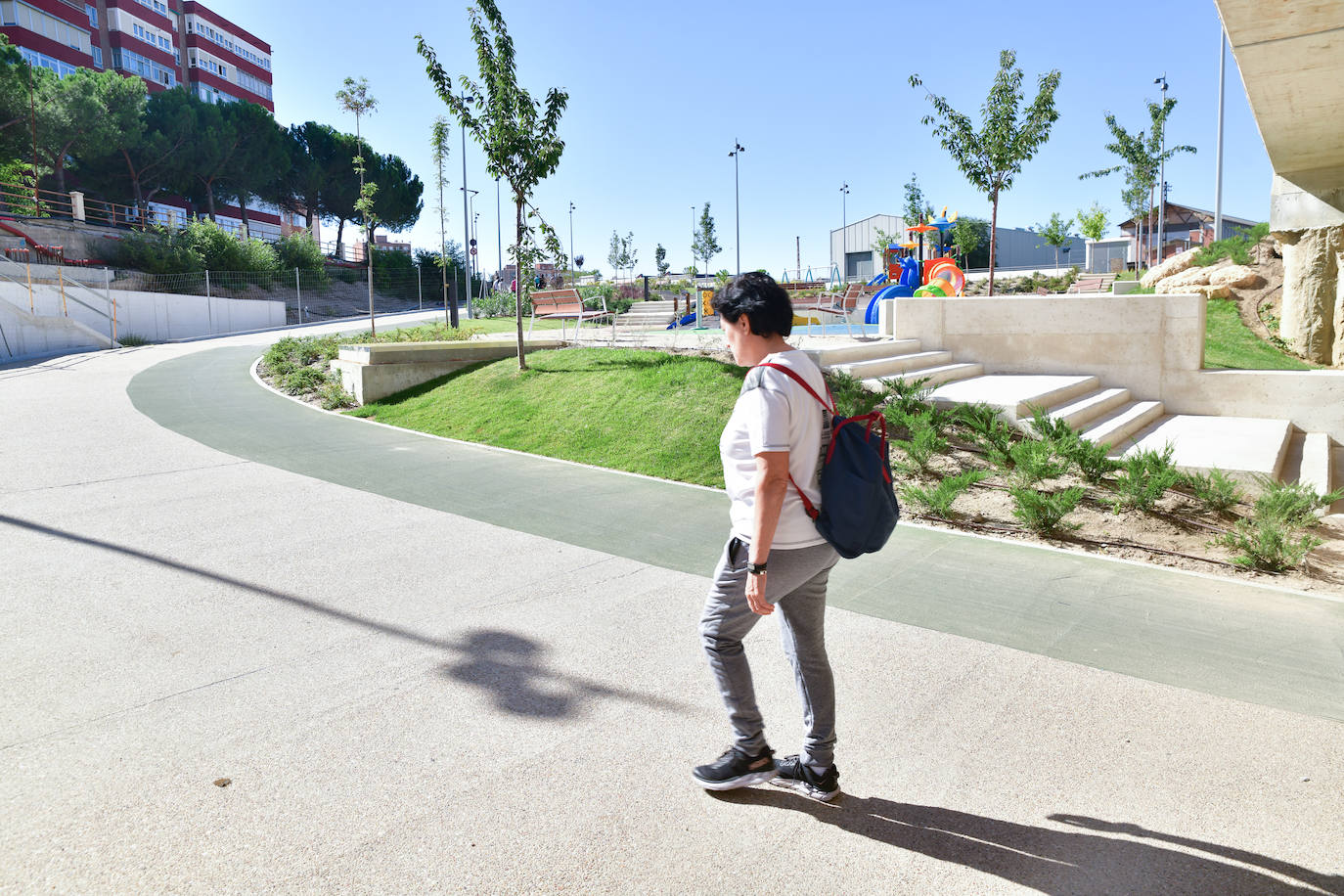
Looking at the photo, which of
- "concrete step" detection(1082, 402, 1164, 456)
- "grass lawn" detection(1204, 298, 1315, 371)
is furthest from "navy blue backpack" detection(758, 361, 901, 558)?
"grass lawn" detection(1204, 298, 1315, 371)

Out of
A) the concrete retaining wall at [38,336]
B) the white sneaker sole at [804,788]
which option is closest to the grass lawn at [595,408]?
the white sneaker sole at [804,788]

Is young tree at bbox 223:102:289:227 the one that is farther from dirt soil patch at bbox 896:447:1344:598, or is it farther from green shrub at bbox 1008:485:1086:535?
green shrub at bbox 1008:485:1086:535

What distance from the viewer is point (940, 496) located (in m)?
6.59

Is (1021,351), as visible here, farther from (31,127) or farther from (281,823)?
(31,127)

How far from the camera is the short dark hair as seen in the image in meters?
2.78

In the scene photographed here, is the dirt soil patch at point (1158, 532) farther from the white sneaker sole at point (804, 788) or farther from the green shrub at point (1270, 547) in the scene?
the white sneaker sole at point (804, 788)

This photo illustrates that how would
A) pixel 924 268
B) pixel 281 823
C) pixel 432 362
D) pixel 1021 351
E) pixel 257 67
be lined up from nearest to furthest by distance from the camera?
1. pixel 281 823
2. pixel 1021 351
3. pixel 432 362
4. pixel 924 268
5. pixel 257 67

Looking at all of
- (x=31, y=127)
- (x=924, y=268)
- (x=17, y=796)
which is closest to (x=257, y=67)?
(x=31, y=127)

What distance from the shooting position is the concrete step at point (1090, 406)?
931 cm

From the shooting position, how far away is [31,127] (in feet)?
132

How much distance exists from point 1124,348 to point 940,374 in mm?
2705

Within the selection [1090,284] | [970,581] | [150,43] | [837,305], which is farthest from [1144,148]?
[150,43]

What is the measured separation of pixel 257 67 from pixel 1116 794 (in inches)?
3526

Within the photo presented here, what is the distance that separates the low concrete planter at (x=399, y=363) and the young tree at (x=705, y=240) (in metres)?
61.8
